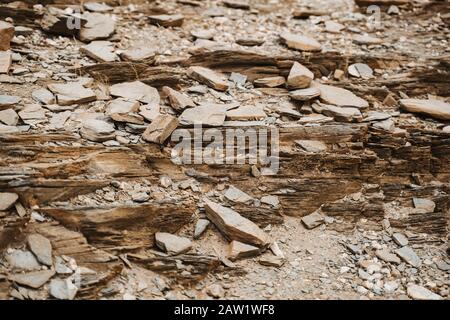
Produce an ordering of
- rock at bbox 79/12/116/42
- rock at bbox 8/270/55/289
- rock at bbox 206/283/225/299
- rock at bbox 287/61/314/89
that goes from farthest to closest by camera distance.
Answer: rock at bbox 79/12/116/42 < rock at bbox 287/61/314/89 < rock at bbox 206/283/225/299 < rock at bbox 8/270/55/289

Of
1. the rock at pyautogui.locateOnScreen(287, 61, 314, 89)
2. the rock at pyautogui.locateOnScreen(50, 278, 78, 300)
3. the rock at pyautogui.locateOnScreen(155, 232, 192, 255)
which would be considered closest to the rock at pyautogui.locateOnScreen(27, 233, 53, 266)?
the rock at pyautogui.locateOnScreen(50, 278, 78, 300)

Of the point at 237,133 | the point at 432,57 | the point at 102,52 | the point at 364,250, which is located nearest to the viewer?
the point at 364,250

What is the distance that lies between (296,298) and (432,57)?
582 cm

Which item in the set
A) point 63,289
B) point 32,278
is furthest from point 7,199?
point 63,289

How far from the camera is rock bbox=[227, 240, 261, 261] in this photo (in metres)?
5.49

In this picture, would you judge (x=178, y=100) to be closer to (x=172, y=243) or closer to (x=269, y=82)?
(x=269, y=82)

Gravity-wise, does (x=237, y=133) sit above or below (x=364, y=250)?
above

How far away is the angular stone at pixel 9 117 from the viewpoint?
594cm

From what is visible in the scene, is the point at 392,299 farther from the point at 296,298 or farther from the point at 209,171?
the point at 209,171

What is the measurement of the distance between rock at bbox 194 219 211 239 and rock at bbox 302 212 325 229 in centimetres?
144

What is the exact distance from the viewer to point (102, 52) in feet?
24.7

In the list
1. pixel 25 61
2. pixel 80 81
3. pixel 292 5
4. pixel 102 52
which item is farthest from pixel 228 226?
pixel 292 5

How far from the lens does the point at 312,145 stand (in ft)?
21.7

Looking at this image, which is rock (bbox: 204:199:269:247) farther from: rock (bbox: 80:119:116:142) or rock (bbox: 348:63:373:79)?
rock (bbox: 348:63:373:79)
